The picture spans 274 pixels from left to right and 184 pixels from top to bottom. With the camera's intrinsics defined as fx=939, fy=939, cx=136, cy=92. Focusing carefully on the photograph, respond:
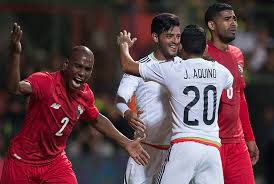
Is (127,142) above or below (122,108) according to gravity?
below

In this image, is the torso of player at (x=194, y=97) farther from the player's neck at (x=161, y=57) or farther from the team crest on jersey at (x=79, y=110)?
the team crest on jersey at (x=79, y=110)

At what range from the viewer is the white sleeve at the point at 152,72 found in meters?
10.2

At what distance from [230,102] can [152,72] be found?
1.21 meters

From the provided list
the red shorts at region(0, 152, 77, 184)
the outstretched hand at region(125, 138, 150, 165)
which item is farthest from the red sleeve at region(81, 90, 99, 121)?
the red shorts at region(0, 152, 77, 184)

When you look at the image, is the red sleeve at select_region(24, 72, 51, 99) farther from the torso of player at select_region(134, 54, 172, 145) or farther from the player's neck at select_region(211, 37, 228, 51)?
the player's neck at select_region(211, 37, 228, 51)

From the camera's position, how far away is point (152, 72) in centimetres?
1023

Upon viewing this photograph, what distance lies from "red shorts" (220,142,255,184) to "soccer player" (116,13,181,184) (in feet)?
2.32

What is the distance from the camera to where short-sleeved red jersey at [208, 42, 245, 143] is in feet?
35.8

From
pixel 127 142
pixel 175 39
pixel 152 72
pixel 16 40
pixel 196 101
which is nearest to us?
pixel 16 40

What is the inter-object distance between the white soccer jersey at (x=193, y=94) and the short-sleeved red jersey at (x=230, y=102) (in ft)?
2.32

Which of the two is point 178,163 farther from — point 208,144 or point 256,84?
point 256,84

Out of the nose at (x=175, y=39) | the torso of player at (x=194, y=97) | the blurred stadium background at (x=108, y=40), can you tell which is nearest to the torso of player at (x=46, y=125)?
the torso of player at (x=194, y=97)

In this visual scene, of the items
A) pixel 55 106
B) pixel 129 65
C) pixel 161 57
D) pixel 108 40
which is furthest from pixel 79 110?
pixel 108 40

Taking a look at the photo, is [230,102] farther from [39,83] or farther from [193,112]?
[39,83]
